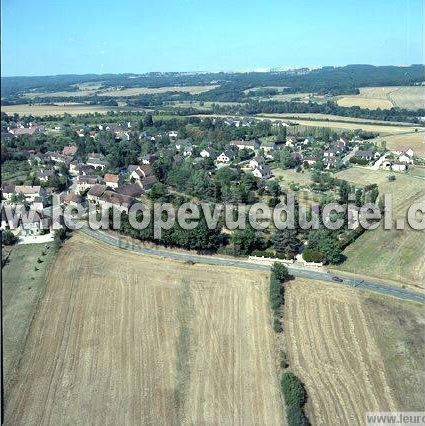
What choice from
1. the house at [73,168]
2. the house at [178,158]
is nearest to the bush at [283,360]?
the house at [178,158]

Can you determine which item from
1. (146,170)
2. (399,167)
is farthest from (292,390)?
(399,167)

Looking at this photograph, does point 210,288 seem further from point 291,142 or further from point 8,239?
point 291,142

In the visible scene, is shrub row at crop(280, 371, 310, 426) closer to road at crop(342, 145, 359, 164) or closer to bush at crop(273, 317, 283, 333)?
bush at crop(273, 317, 283, 333)

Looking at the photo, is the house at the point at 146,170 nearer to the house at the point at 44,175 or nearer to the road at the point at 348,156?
the house at the point at 44,175

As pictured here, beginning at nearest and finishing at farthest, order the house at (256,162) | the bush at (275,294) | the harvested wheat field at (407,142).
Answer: the bush at (275,294) → the house at (256,162) → the harvested wheat field at (407,142)

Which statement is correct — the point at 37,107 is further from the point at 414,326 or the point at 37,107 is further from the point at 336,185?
the point at 414,326

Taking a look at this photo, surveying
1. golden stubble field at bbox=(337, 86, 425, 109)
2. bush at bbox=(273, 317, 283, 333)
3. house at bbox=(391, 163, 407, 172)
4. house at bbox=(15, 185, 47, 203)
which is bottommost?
bush at bbox=(273, 317, 283, 333)

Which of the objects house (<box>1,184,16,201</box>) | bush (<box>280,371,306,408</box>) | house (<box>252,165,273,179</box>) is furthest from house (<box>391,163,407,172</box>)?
house (<box>1,184,16,201</box>)
